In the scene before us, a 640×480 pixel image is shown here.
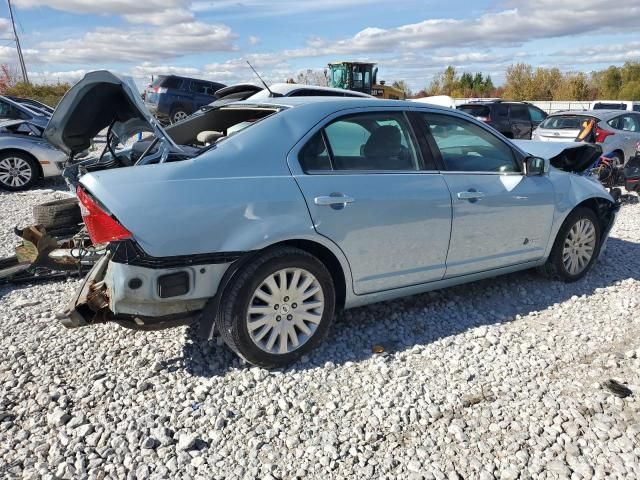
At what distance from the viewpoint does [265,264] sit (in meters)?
3.20

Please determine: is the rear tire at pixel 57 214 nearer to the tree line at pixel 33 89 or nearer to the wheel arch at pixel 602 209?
the wheel arch at pixel 602 209

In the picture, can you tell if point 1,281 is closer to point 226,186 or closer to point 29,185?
point 226,186

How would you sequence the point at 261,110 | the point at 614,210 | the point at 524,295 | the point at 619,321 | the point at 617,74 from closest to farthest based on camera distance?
1. the point at 261,110
2. the point at 619,321
3. the point at 524,295
4. the point at 614,210
5. the point at 617,74

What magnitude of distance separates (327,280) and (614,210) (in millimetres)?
3294

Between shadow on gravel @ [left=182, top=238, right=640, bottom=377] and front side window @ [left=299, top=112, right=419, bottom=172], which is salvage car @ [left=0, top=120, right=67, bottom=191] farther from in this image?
front side window @ [left=299, top=112, right=419, bottom=172]

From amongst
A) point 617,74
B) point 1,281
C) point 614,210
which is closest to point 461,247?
point 614,210

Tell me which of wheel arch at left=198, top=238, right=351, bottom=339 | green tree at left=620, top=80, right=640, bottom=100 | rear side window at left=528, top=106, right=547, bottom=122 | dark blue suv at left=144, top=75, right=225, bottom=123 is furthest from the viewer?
green tree at left=620, top=80, right=640, bottom=100

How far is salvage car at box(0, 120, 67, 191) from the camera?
947cm

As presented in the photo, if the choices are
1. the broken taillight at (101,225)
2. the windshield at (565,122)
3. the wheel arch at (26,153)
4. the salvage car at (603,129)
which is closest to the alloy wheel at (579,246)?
the broken taillight at (101,225)

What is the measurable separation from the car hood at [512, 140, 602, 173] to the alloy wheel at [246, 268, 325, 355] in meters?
3.08

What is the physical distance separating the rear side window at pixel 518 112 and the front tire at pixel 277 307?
15.2 m

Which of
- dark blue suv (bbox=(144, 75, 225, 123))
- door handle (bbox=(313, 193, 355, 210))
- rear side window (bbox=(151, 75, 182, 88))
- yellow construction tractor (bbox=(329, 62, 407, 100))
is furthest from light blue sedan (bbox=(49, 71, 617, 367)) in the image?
yellow construction tractor (bbox=(329, 62, 407, 100))

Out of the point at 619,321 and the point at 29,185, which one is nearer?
the point at 619,321

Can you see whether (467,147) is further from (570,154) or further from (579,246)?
(570,154)
